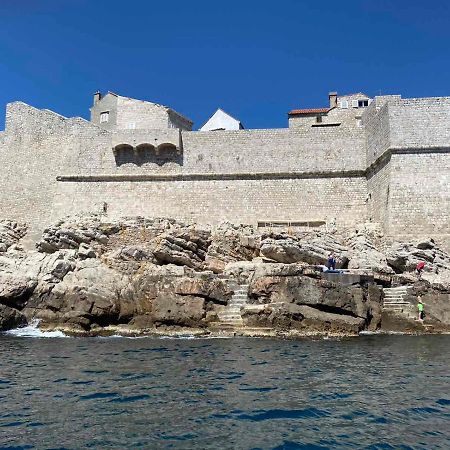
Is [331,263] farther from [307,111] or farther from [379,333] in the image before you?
[307,111]

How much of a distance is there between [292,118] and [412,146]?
13854 mm

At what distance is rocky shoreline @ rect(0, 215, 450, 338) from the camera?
49.8 ft

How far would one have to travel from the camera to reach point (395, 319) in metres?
15.6

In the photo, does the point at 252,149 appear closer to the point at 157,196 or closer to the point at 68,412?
the point at 157,196

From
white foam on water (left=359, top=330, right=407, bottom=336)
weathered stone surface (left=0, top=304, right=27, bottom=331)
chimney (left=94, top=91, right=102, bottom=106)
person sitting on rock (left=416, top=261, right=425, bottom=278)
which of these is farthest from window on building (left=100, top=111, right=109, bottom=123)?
white foam on water (left=359, top=330, right=407, bottom=336)

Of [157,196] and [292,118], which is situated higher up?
[292,118]

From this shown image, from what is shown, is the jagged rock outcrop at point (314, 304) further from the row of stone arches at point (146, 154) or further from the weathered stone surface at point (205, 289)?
the row of stone arches at point (146, 154)

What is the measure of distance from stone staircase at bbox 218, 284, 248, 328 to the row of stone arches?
9094 millimetres

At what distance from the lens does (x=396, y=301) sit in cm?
1612

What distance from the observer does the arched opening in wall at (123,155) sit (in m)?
24.0

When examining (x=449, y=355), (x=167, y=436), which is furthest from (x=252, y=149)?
(x=167, y=436)

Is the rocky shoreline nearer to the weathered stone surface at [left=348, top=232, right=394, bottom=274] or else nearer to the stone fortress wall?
the weathered stone surface at [left=348, top=232, right=394, bottom=274]

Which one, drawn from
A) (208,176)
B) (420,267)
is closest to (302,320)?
(420,267)

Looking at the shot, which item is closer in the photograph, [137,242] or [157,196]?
[137,242]
